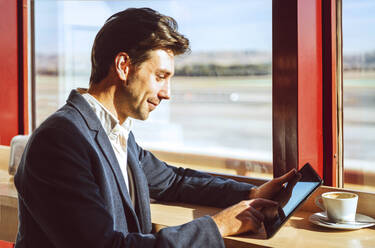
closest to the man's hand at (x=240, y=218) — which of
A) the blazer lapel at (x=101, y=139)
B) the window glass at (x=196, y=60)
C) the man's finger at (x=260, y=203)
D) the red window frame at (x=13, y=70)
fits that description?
the man's finger at (x=260, y=203)

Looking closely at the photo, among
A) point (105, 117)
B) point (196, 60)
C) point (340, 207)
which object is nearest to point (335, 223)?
point (340, 207)

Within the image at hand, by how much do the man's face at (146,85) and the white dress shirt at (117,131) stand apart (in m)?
0.05

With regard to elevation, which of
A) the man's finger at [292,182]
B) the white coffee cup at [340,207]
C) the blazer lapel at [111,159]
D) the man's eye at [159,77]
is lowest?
the white coffee cup at [340,207]

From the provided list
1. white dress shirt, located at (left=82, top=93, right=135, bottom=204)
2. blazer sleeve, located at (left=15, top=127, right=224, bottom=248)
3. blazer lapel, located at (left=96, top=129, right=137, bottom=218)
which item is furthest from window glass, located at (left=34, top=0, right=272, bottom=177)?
blazer sleeve, located at (left=15, top=127, right=224, bottom=248)

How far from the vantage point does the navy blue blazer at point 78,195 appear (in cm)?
108

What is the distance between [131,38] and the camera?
138cm

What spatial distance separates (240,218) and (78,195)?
Answer: 1.53 ft

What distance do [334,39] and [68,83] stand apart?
2265 mm

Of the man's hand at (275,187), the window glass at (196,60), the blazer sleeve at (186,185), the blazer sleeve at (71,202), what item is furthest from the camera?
the window glass at (196,60)

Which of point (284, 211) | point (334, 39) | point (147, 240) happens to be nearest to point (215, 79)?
point (334, 39)

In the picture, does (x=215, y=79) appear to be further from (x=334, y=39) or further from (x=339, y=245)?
Result: (x=339, y=245)

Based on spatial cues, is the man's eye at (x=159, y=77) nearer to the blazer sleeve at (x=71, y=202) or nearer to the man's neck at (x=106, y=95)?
the man's neck at (x=106, y=95)

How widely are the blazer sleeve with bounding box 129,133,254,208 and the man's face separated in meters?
0.23

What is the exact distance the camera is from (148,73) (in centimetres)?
141
